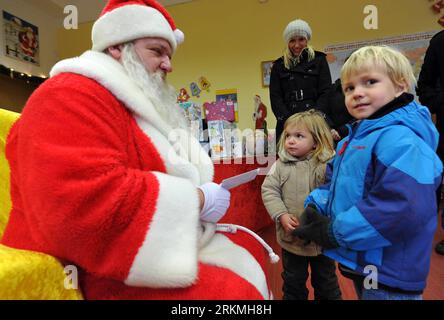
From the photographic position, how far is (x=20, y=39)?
3.53 meters

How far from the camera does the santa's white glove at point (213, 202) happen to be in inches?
27.1

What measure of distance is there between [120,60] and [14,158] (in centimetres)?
35

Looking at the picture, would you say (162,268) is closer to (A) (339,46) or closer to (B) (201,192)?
→ (B) (201,192)

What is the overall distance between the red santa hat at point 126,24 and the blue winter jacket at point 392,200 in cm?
63

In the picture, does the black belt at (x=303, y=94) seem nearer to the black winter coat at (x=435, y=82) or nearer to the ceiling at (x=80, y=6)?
the black winter coat at (x=435, y=82)

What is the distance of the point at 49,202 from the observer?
1.55 ft

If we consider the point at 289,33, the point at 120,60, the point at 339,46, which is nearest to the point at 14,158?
the point at 120,60

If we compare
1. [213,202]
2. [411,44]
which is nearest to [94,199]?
[213,202]

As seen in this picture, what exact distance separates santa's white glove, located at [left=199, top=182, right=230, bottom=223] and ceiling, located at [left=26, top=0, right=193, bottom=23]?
Result: 12.3 ft

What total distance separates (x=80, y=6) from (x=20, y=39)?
837 millimetres

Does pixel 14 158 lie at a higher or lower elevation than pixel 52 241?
higher

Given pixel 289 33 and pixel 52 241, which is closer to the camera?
pixel 52 241

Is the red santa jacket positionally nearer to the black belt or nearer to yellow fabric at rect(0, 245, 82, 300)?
yellow fabric at rect(0, 245, 82, 300)

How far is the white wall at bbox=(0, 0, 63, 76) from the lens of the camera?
3354 millimetres
